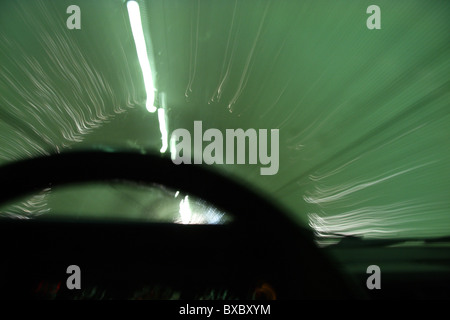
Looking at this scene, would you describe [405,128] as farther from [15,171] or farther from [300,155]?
[15,171]

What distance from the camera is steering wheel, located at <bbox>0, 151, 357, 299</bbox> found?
0.64 m

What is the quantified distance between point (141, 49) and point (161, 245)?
3.39 meters

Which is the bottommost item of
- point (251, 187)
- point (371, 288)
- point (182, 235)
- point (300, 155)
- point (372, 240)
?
point (371, 288)

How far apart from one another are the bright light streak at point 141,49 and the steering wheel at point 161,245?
2.82 m

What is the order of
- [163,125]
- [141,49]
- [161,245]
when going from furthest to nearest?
[163,125] < [141,49] < [161,245]

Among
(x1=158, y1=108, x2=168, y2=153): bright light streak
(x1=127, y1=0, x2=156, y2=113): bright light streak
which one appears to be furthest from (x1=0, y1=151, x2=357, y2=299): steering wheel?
(x1=158, y1=108, x2=168, y2=153): bright light streak

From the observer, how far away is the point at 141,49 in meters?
3.83

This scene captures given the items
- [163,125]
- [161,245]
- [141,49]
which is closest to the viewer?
[161,245]

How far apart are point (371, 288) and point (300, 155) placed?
427 cm

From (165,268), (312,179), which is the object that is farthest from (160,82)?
(165,268)

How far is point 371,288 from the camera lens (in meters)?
1.54

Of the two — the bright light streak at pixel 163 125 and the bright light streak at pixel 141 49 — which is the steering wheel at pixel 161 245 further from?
the bright light streak at pixel 163 125

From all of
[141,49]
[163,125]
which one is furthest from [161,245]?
[163,125]

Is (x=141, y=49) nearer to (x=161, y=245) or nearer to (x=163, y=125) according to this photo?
(x=163, y=125)
